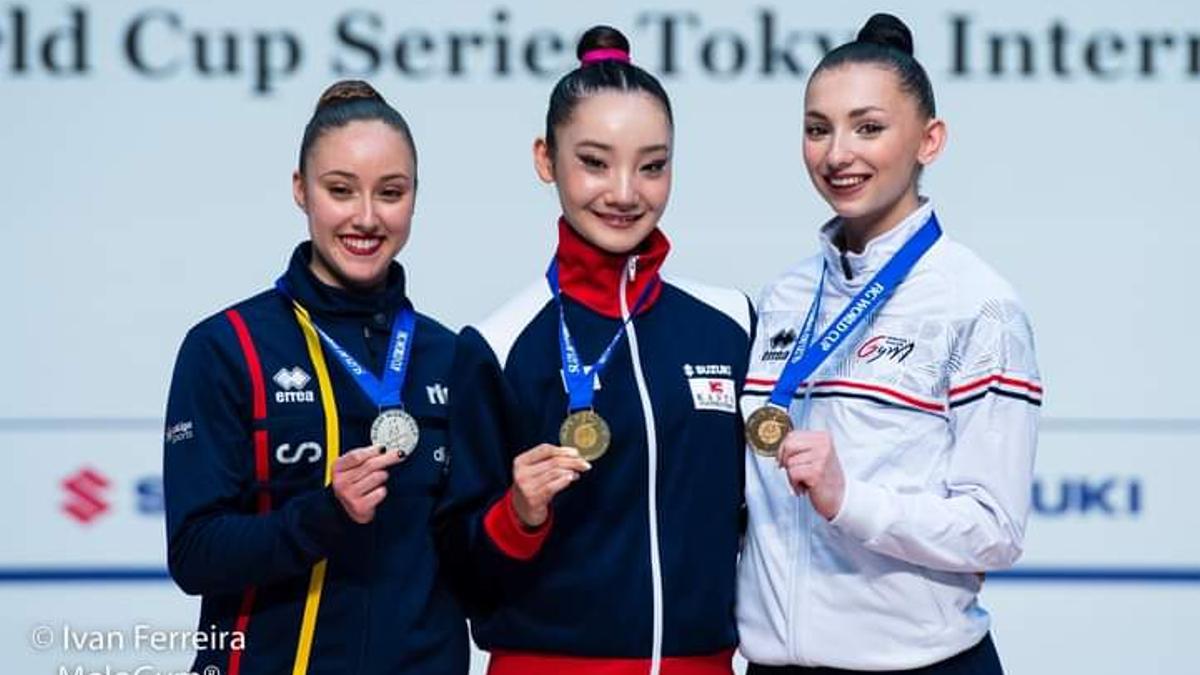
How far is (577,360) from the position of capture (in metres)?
2.32

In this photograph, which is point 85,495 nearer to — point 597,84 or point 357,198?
point 357,198

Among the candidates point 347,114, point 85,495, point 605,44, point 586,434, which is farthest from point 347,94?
point 85,495

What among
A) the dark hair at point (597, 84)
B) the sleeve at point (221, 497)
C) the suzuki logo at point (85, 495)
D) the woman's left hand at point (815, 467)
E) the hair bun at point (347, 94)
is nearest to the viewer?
the woman's left hand at point (815, 467)

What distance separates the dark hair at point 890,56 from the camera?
2.36 metres

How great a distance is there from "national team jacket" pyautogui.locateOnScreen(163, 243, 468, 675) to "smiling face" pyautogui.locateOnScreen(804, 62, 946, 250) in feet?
1.87

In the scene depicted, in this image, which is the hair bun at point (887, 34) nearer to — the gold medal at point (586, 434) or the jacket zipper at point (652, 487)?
the jacket zipper at point (652, 487)

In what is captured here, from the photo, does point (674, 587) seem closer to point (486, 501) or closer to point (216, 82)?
point (486, 501)

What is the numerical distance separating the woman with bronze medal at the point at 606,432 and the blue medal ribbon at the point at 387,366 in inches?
2.9

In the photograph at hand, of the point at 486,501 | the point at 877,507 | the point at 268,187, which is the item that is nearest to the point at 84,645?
the point at 268,187

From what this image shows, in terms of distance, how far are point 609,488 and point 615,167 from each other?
1.22 ft

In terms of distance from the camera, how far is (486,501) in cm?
236

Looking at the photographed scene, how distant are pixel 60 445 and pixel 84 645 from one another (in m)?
0.38

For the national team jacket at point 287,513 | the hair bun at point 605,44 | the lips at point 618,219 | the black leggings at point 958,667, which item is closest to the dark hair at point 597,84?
the hair bun at point 605,44

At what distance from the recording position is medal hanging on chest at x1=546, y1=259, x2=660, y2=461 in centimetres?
222
